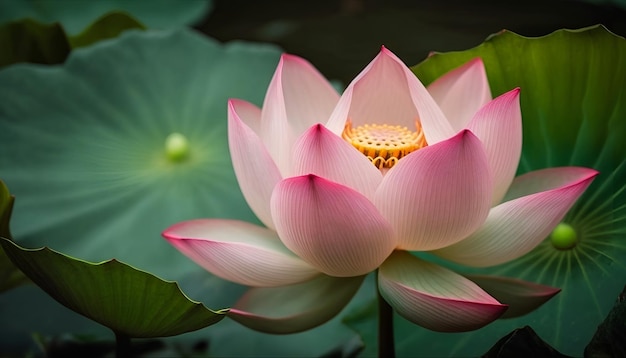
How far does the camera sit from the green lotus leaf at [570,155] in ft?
1.89

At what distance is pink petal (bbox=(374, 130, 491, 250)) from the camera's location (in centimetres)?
48

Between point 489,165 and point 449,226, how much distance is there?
0.06 meters

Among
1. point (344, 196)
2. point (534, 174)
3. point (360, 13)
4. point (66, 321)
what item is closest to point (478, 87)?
point (534, 174)

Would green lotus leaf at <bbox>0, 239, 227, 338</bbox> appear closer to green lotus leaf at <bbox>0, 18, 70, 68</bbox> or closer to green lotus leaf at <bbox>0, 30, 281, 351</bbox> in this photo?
green lotus leaf at <bbox>0, 30, 281, 351</bbox>

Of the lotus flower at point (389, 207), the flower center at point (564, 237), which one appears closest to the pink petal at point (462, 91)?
the lotus flower at point (389, 207)

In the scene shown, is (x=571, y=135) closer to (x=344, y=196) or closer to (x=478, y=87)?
(x=478, y=87)

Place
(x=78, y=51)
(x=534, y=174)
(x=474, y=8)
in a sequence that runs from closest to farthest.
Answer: (x=534, y=174)
(x=78, y=51)
(x=474, y=8)

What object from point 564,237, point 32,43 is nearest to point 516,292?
point 564,237

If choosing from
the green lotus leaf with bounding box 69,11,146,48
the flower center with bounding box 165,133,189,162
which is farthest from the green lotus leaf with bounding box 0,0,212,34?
the flower center with bounding box 165,133,189,162

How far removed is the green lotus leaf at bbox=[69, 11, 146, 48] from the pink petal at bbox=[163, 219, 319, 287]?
0.44 m

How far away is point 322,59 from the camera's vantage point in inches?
42.2

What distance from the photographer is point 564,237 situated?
0.59m

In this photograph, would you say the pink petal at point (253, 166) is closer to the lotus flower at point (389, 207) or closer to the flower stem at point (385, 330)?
the lotus flower at point (389, 207)

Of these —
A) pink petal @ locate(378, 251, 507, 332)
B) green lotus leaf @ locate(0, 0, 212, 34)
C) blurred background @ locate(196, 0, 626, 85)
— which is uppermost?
green lotus leaf @ locate(0, 0, 212, 34)
